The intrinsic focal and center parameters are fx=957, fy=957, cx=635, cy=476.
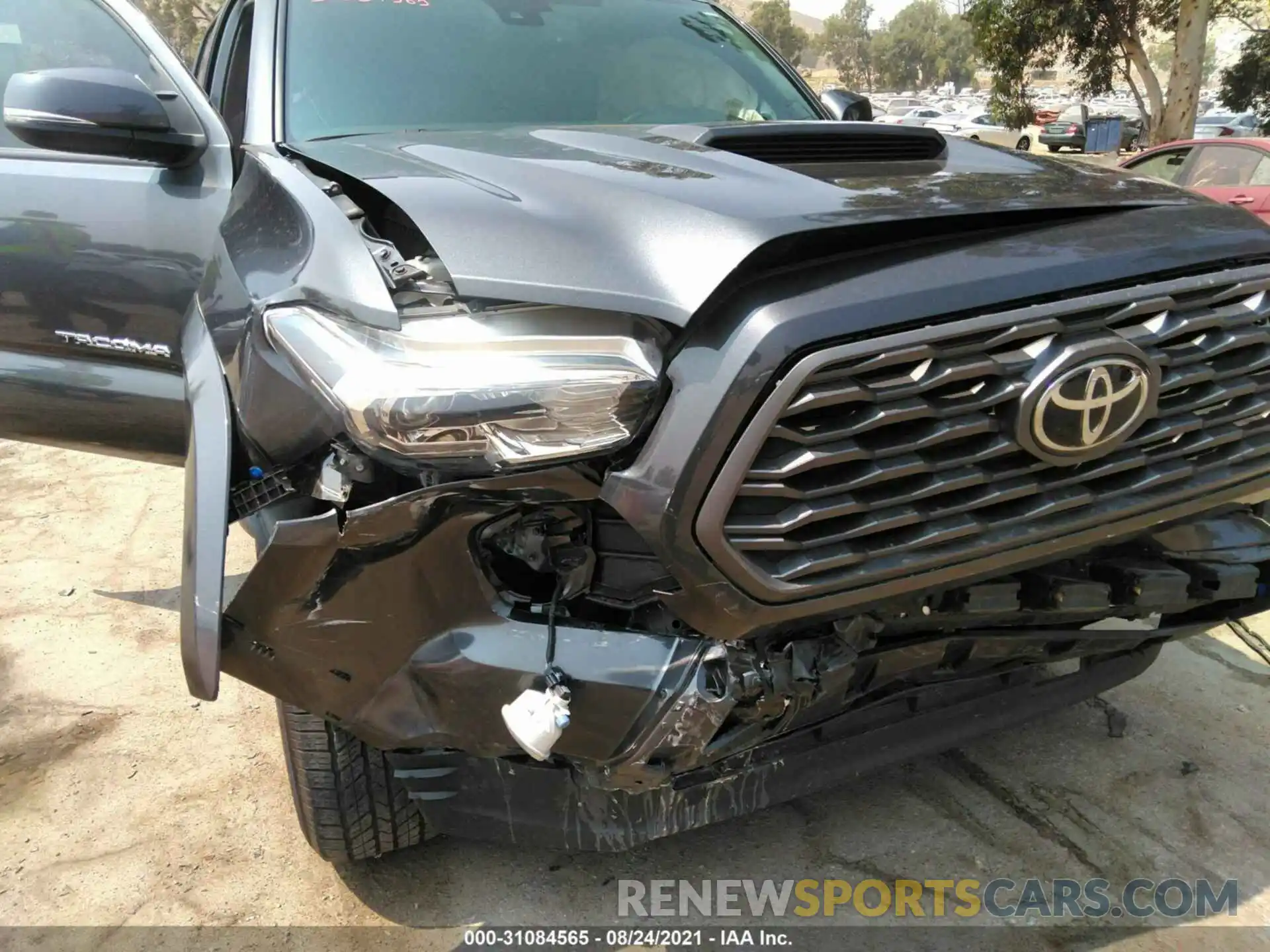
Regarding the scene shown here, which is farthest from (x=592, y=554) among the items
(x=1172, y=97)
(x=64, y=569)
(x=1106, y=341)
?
(x=1172, y=97)

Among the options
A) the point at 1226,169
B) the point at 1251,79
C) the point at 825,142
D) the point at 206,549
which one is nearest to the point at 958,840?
the point at 825,142

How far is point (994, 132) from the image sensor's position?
91.0ft

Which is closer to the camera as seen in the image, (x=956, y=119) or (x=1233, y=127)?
(x=1233, y=127)

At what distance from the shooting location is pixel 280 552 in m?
1.50

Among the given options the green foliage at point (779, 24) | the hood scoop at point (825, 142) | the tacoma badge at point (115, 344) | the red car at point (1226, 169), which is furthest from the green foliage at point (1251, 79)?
the green foliage at point (779, 24)

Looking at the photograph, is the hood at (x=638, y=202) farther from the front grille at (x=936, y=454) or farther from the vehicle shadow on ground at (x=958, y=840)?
the vehicle shadow on ground at (x=958, y=840)

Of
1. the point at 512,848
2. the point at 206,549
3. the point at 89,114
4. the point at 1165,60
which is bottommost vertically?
the point at 512,848

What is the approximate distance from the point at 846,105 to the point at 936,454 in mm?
2299

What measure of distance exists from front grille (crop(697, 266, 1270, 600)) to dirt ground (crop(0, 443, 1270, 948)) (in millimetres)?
921

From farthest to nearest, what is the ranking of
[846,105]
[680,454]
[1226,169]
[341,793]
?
[1226,169], [846,105], [341,793], [680,454]

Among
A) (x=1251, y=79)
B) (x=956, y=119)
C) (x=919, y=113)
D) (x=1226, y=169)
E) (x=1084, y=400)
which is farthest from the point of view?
(x=919, y=113)

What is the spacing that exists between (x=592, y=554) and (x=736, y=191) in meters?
0.64

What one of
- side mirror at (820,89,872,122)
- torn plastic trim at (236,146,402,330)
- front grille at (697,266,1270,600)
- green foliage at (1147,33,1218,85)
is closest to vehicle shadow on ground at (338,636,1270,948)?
front grille at (697,266,1270,600)

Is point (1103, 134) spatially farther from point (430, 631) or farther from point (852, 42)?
point (852, 42)
